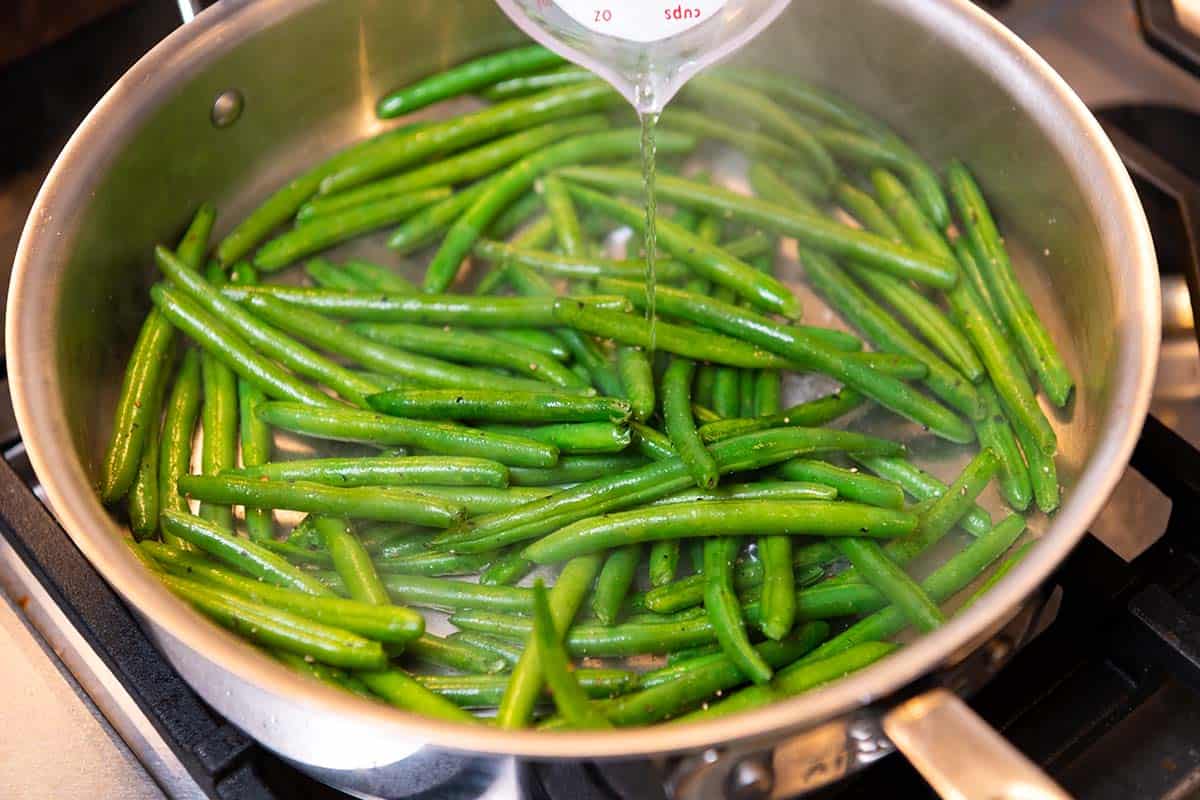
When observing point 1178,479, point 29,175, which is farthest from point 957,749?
point 29,175

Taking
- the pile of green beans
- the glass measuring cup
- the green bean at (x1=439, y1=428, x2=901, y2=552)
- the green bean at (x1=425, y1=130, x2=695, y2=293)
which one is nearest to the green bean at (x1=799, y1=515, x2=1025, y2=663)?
the pile of green beans

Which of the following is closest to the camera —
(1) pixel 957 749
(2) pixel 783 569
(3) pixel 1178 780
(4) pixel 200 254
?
(1) pixel 957 749

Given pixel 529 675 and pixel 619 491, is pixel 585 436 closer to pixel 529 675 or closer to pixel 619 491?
pixel 619 491

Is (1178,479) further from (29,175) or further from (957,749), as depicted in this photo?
(29,175)

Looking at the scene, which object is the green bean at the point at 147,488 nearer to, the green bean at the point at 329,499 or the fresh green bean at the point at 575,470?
the green bean at the point at 329,499

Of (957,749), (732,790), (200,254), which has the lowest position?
(732,790)

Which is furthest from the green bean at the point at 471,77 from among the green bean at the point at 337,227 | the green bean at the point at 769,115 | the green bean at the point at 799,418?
the green bean at the point at 799,418
